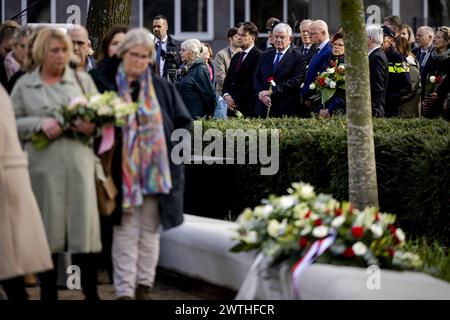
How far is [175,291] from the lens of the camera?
932cm

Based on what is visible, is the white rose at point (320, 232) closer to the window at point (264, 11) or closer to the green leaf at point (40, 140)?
the green leaf at point (40, 140)

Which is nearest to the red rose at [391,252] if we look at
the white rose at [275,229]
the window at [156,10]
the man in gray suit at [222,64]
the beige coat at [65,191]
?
the white rose at [275,229]

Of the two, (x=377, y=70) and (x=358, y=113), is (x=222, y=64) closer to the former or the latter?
(x=377, y=70)

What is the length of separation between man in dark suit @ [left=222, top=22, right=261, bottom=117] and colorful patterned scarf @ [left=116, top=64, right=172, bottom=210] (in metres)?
8.05

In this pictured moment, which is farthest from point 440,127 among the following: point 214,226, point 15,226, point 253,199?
point 15,226

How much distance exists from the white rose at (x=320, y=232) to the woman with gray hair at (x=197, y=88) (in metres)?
7.46

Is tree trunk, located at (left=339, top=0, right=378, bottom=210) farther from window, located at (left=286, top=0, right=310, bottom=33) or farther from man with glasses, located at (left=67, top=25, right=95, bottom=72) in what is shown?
window, located at (left=286, top=0, right=310, bottom=33)

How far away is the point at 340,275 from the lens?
7.38 m

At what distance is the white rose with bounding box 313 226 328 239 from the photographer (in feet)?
25.6

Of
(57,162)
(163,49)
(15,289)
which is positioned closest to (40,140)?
(57,162)

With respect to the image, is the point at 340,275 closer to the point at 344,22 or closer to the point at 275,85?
the point at 344,22

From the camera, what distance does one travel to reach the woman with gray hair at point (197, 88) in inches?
596

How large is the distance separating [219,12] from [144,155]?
19.4 m

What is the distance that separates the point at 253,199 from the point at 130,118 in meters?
4.00
